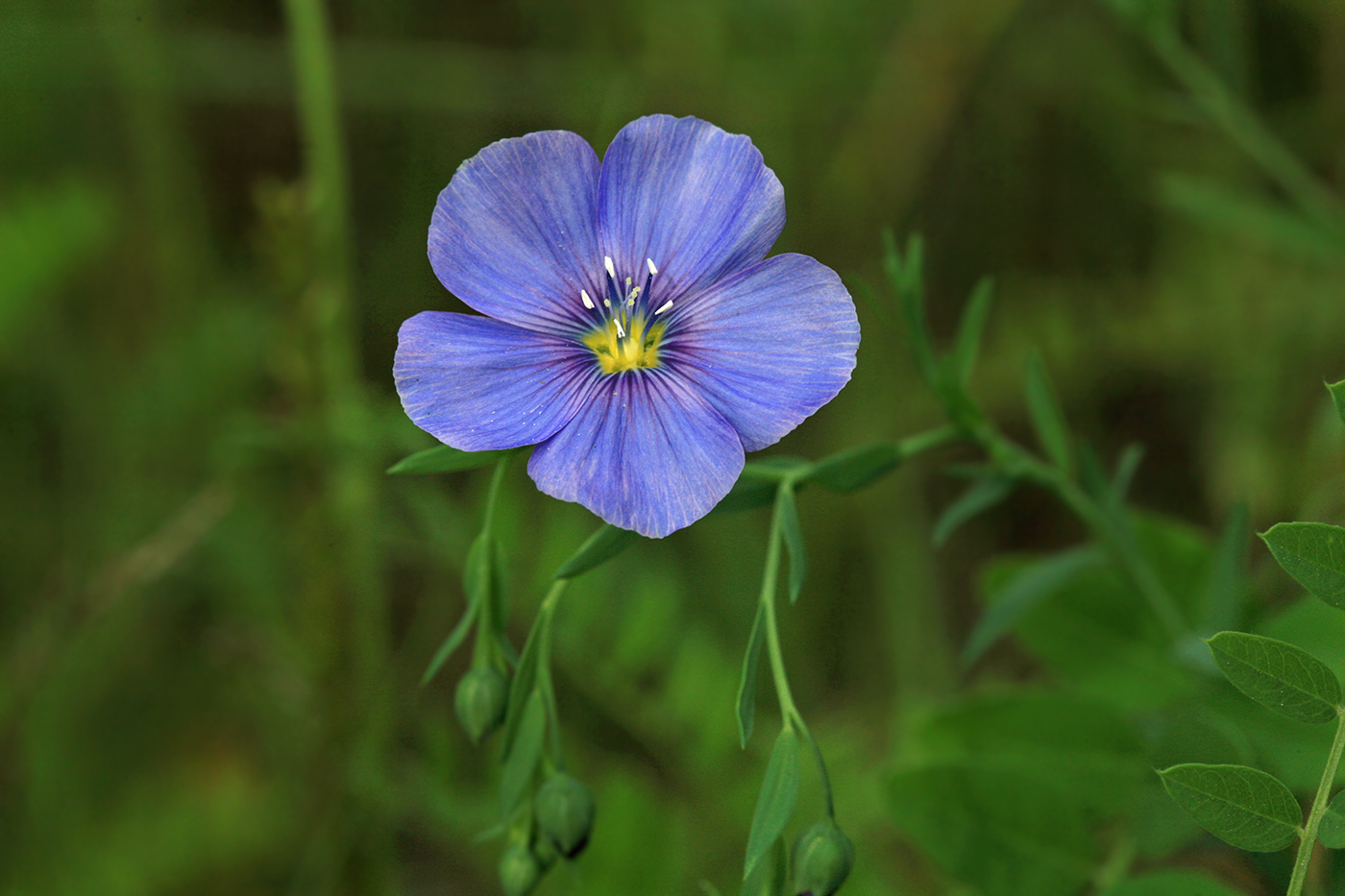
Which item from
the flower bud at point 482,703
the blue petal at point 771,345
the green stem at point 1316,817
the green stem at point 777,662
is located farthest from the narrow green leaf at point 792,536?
the green stem at point 1316,817

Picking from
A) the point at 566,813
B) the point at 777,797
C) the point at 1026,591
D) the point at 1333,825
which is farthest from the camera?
the point at 1026,591

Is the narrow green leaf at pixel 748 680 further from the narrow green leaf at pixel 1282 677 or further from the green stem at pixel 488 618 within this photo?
the narrow green leaf at pixel 1282 677

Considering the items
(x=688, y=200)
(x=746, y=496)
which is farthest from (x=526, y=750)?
(x=688, y=200)

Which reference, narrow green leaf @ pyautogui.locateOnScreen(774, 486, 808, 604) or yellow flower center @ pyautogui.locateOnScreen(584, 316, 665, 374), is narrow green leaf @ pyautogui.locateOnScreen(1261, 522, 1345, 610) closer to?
narrow green leaf @ pyautogui.locateOnScreen(774, 486, 808, 604)

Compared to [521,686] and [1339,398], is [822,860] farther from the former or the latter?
[1339,398]

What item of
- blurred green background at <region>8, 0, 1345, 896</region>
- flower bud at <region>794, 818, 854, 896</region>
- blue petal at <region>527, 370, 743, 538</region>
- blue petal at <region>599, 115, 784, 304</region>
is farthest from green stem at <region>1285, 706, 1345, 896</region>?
blurred green background at <region>8, 0, 1345, 896</region>

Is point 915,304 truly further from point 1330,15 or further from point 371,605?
point 1330,15
